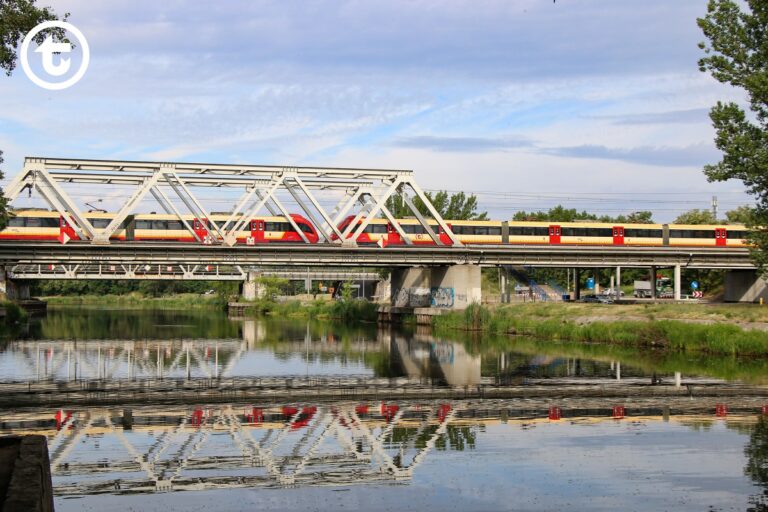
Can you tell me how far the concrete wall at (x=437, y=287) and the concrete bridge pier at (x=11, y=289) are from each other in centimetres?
3999

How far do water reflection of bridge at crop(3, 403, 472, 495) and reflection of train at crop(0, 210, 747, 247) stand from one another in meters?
47.6

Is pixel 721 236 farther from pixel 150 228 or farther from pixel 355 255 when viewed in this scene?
pixel 150 228

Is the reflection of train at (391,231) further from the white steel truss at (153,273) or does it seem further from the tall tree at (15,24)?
the tall tree at (15,24)

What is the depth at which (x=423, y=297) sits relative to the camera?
305 ft

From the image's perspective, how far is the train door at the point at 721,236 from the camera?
9875cm

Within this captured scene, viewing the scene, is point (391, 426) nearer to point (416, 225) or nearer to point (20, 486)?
point (20, 486)

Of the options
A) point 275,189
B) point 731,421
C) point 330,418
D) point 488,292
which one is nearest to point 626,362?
point 731,421

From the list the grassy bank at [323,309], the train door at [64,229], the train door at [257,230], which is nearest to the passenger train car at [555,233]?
the train door at [257,230]

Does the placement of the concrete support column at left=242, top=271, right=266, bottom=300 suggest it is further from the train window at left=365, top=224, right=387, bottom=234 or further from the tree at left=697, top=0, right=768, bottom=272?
the tree at left=697, top=0, right=768, bottom=272

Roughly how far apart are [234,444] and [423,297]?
228 ft

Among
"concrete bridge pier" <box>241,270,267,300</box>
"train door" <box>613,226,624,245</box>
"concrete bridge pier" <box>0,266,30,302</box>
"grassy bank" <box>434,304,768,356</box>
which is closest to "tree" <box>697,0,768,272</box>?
"grassy bank" <box>434,304,768,356</box>

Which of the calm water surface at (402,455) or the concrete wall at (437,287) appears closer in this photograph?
the calm water surface at (402,455)

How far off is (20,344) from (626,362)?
123 ft

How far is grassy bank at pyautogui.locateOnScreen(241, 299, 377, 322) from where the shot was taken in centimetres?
10719
